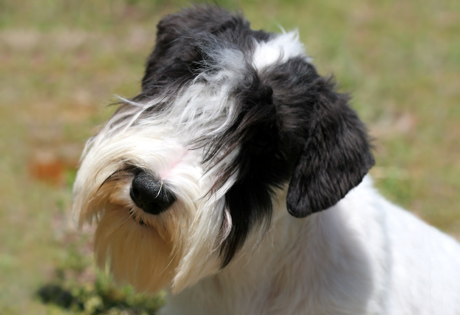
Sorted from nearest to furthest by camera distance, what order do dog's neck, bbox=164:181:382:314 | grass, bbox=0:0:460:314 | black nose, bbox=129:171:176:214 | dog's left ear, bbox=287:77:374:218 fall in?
1. black nose, bbox=129:171:176:214
2. dog's left ear, bbox=287:77:374:218
3. dog's neck, bbox=164:181:382:314
4. grass, bbox=0:0:460:314

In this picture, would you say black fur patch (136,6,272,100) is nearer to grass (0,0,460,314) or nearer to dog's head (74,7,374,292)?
dog's head (74,7,374,292)

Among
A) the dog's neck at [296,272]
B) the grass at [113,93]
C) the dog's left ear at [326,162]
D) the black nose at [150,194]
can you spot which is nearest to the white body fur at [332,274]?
the dog's neck at [296,272]

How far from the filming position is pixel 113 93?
613cm

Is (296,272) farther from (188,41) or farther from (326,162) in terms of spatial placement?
(188,41)

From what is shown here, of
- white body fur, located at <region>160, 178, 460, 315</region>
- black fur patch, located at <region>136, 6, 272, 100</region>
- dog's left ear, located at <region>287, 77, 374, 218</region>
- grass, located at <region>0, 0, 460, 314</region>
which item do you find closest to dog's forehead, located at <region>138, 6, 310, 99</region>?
black fur patch, located at <region>136, 6, 272, 100</region>

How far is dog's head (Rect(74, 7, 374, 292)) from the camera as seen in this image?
2.43 m

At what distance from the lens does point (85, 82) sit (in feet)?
22.9

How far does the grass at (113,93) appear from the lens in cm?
446

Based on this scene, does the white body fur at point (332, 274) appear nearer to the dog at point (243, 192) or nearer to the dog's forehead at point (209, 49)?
the dog at point (243, 192)

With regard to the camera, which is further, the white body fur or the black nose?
the white body fur

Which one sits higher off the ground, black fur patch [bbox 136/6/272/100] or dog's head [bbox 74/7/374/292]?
black fur patch [bbox 136/6/272/100]

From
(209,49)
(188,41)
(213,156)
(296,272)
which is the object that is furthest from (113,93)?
(213,156)

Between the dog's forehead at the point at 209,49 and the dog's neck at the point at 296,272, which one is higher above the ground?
the dog's forehead at the point at 209,49

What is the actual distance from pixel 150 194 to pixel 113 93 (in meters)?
4.00
